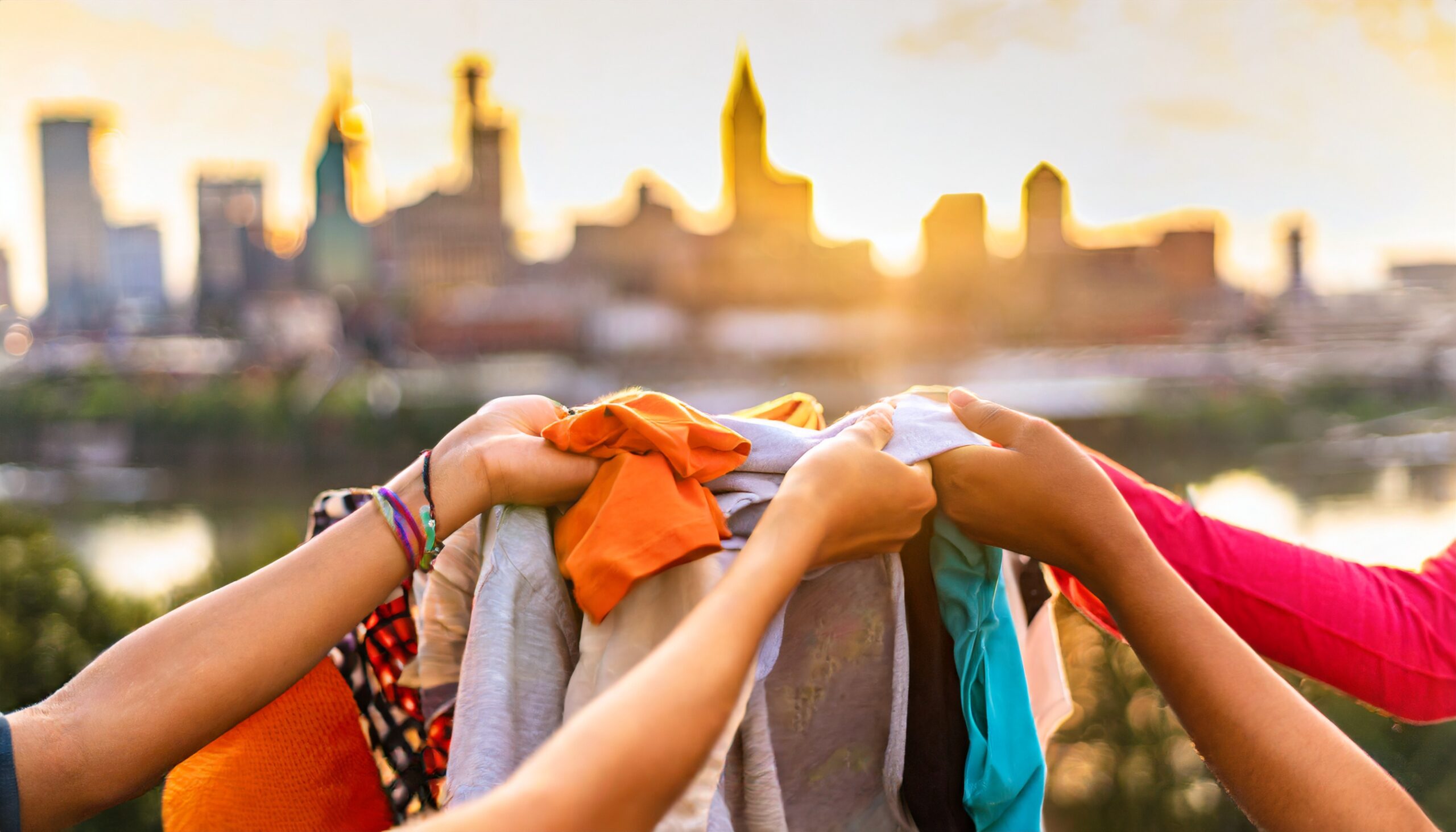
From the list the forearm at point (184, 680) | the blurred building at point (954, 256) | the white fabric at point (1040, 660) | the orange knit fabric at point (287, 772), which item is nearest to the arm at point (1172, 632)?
the white fabric at point (1040, 660)

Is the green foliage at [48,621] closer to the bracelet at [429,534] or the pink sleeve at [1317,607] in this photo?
the bracelet at [429,534]

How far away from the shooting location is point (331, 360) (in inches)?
1266

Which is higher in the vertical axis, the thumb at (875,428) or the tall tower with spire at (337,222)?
the tall tower with spire at (337,222)

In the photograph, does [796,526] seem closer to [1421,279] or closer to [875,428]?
[875,428]

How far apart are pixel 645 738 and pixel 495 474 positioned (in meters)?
0.45

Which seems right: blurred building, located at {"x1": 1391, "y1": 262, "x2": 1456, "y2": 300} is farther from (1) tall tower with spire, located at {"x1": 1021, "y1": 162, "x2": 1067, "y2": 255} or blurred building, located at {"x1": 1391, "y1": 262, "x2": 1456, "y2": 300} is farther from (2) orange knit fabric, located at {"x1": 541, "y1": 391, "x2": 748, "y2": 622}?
(2) orange knit fabric, located at {"x1": 541, "y1": 391, "x2": 748, "y2": 622}


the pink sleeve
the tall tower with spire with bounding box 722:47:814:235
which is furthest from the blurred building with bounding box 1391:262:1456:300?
the tall tower with spire with bounding box 722:47:814:235

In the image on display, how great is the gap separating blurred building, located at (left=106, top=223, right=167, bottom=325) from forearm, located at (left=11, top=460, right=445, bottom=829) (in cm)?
7976

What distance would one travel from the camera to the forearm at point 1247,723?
84 cm

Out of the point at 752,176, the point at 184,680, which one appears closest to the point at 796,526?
the point at 184,680

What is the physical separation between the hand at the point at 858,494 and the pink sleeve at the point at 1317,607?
1.11 ft

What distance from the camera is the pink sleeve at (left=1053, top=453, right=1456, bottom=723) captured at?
115 cm

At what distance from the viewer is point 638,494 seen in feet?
3.06

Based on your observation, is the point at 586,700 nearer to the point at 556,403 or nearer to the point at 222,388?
the point at 556,403
